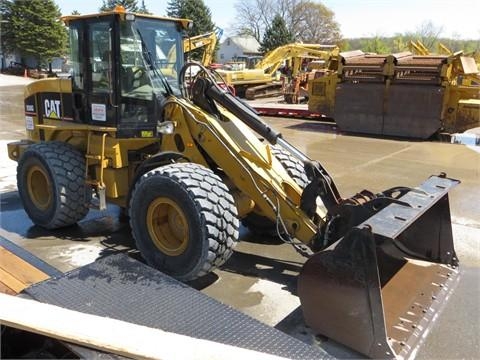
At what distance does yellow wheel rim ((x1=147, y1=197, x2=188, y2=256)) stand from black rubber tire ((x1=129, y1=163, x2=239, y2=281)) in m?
0.04

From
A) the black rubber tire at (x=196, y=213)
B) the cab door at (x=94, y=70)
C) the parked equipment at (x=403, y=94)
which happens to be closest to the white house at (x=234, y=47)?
the parked equipment at (x=403, y=94)

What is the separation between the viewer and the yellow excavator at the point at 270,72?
20438mm

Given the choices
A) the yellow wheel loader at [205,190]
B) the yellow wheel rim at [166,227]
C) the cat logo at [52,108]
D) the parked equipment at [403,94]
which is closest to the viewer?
the yellow wheel loader at [205,190]

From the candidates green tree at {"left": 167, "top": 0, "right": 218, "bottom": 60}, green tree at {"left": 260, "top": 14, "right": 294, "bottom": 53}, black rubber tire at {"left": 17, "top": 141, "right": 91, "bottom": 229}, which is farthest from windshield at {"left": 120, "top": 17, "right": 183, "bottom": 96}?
green tree at {"left": 260, "top": 14, "right": 294, "bottom": 53}

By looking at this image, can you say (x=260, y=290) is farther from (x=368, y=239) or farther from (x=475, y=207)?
(x=475, y=207)

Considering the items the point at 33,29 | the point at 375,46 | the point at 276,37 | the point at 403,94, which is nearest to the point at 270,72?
the point at 403,94

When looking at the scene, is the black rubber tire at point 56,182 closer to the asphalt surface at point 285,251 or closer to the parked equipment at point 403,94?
the asphalt surface at point 285,251

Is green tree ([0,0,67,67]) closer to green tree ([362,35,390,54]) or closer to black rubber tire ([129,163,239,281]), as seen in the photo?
green tree ([362,35,390,54])

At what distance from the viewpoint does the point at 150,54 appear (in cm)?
469

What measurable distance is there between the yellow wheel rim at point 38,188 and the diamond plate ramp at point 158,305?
184 centimetres

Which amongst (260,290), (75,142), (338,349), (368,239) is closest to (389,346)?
(338,349)

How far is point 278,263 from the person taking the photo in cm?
443

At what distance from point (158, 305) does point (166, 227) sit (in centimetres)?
104

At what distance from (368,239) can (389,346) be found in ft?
2.07
